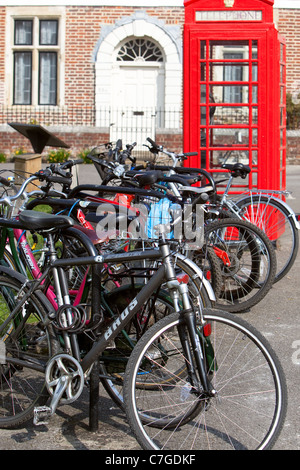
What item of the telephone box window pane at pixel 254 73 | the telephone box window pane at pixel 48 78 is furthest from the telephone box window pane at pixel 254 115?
the telephone box window pane at pixel 48 78

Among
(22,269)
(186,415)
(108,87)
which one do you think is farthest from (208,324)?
(108,87)

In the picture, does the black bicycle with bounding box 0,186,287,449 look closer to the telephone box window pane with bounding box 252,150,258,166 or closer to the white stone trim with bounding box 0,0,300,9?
the telephone box window pane with bounding box 252,150,258,166

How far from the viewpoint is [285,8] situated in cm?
2097

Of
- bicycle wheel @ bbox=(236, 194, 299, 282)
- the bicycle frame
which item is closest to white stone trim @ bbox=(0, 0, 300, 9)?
bicycle wheel @ bbox=(236, 194, 299, 282)

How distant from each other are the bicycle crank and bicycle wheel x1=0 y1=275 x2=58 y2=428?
121mm

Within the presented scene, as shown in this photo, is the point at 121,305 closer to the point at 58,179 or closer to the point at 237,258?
the point at 58,179

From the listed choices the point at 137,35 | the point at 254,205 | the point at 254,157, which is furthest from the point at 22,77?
the point at 254,205

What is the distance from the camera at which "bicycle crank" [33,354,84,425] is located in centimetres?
331

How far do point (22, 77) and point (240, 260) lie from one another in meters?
17.6

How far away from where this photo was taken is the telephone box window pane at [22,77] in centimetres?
2180

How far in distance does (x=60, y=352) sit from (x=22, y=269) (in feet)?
2.79

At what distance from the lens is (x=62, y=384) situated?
10.9 ft
